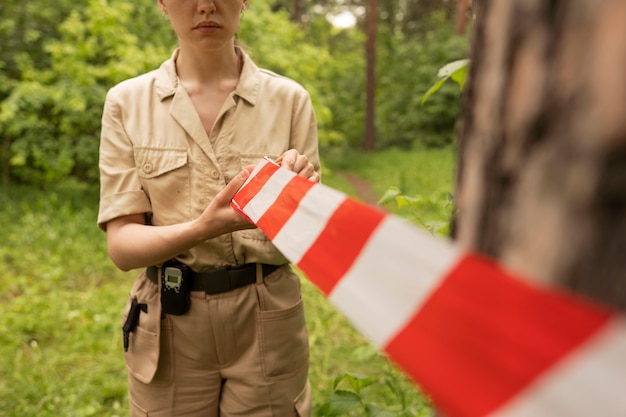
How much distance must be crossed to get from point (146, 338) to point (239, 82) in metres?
0.82

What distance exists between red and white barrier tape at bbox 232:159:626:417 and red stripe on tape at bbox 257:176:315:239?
24 centimetres

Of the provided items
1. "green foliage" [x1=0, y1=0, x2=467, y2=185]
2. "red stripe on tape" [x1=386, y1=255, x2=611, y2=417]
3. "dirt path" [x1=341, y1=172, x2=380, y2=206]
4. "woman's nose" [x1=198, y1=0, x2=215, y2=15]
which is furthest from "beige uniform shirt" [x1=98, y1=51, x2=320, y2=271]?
"dirt path" [x1=341, y1=172, x2=380, y2=206]

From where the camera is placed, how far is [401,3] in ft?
70.1

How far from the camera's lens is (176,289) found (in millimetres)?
1578

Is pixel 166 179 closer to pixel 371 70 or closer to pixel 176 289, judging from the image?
pixel 176 289

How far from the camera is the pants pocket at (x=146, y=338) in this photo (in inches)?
63.7

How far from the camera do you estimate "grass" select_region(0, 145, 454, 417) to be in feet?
10.1

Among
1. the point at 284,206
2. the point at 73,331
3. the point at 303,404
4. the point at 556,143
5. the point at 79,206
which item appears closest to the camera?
the point at 556,143

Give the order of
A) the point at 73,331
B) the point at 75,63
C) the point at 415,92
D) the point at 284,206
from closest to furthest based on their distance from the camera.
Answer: the point at 284,206 < the point at 73,331 < the point at 75,63 < the point at 415,92

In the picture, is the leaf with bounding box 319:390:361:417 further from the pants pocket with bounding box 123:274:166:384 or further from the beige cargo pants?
the pants pocket with bounding box 123:274:166:384

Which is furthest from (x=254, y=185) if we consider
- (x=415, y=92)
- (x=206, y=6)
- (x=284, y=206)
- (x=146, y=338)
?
(x=415, y=92)

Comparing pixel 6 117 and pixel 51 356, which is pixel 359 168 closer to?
pixel 6 117

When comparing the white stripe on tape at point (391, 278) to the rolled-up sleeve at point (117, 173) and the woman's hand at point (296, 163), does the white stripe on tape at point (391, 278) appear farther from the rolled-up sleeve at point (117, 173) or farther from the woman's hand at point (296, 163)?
the rolled-up sleeve at point (117, 173)

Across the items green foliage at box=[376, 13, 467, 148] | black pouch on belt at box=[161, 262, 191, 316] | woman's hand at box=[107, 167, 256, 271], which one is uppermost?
woman's hand at box=[107, 167, 256, 271]
